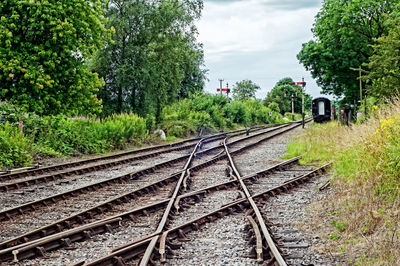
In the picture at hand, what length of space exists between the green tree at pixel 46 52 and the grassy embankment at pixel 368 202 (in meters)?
14.6

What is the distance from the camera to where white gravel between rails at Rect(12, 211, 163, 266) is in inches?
204

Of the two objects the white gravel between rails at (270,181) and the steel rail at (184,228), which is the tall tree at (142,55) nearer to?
the white gravel between rails at (270,181)

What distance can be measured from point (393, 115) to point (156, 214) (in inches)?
187

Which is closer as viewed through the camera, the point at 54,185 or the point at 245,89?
the point at 54,185

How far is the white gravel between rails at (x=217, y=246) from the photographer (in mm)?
5113

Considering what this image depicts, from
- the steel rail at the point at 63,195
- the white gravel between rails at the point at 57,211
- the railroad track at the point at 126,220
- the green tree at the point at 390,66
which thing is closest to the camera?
the railroad track at the point at 126,220

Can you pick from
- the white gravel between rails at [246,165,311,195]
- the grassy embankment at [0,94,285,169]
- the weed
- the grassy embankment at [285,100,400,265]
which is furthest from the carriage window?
the weed

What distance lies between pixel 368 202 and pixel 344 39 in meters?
32.0

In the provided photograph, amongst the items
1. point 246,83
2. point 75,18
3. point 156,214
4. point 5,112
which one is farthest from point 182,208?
point 246,83

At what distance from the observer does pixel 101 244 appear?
19.2 ft

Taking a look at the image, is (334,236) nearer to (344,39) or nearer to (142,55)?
(142,55)

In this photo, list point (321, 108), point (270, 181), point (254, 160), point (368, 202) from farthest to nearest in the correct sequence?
point (321, 108) → point (254, 160) → point (270, 181) → point (368, 202)

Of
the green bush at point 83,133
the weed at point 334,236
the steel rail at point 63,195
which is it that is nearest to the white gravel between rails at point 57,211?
the steel rail at point 63,195

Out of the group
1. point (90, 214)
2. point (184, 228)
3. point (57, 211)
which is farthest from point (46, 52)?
point (184, 228)
